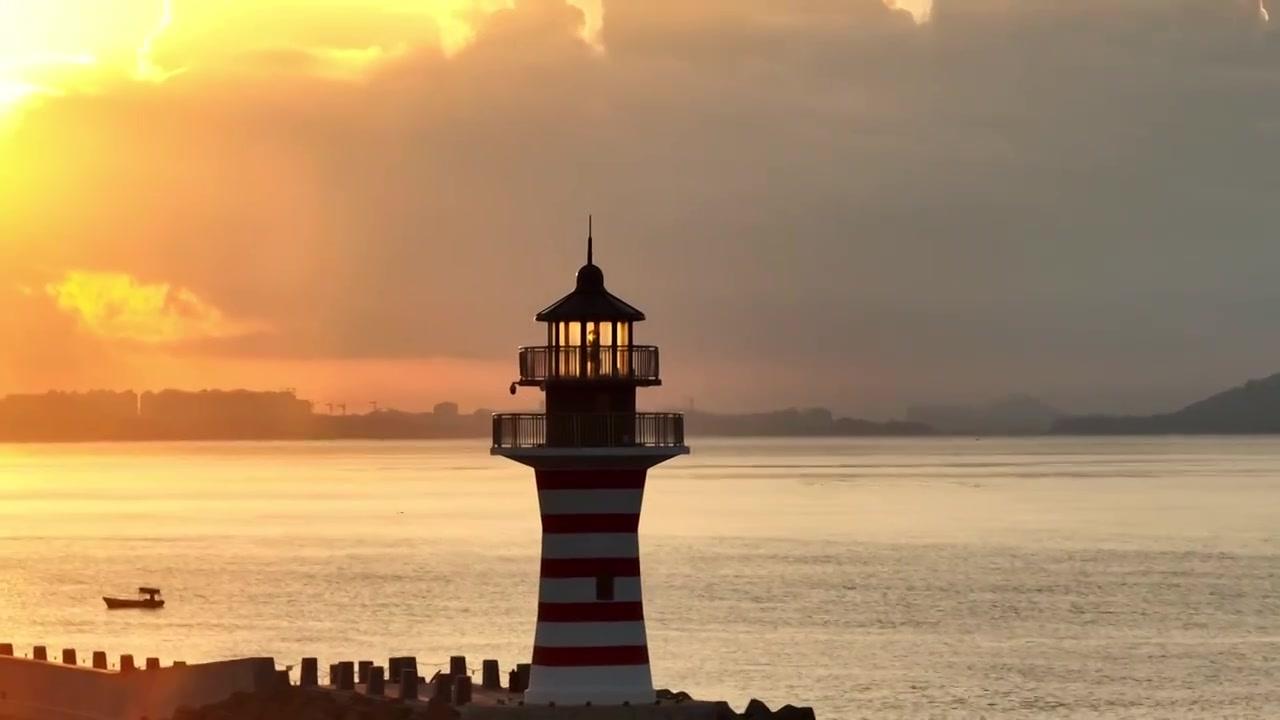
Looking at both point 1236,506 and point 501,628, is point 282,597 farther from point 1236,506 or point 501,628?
point 1236,506

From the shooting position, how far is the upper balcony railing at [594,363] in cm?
2867

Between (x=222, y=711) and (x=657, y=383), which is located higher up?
(x=657, y=383)

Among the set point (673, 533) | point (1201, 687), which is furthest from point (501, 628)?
point (673, 533)

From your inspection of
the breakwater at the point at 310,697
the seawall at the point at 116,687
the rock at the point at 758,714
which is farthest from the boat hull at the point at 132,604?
the rock at the point at 758,714

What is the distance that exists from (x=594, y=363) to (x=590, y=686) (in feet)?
14.0

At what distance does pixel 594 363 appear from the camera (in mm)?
28703

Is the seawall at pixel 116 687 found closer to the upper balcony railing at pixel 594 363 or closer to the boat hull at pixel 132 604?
the upper balcony railing at pixel 594 363

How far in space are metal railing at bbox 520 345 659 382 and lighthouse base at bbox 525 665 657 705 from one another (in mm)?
3842

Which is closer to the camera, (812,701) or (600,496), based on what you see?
(600,496)

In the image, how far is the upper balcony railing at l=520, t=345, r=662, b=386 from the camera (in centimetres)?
2867

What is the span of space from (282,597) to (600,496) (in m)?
67.4

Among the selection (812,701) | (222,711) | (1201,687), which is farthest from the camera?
(1201,687)

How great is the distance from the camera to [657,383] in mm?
28750

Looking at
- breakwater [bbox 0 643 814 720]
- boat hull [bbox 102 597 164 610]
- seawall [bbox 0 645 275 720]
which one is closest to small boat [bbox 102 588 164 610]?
boat hull [bbox 102 597 164 610]
